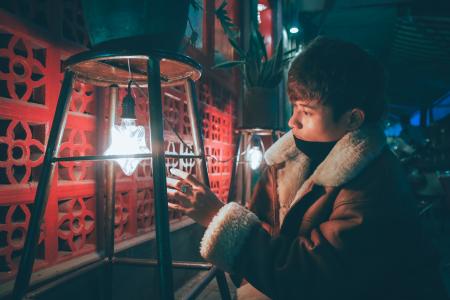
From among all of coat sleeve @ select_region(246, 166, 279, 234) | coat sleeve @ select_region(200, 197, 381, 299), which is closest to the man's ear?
coat sleeve @ select_region(200, 197, 381, 299)

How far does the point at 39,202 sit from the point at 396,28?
983cm

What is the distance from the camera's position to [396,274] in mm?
1193

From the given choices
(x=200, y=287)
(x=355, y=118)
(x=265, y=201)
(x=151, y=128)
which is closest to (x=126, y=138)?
(x=151, y=128)

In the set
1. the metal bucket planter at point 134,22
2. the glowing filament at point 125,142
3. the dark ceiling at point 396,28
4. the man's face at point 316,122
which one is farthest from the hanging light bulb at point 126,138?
the dark ceiling at point 396,28

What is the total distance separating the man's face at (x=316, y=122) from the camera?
1.34 m

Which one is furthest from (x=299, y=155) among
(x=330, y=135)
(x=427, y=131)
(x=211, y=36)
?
(x=427, y=131)

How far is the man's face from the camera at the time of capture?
52.6 inches

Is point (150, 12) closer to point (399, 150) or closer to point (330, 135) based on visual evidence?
point (330, 135)

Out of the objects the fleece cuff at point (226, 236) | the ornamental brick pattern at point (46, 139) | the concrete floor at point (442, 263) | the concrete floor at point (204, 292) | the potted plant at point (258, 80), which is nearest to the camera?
the fleece cuff at point (226, 236)

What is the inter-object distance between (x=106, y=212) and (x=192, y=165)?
1.38 metres

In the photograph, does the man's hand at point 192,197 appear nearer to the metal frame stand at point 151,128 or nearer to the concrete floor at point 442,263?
the metal frame stand at point 151,128

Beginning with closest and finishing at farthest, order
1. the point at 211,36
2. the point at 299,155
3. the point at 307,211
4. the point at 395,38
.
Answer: the point at 307,211
the point at 299,155
the point at 211,36
the point at 395,38

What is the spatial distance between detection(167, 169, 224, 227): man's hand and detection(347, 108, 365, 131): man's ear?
65 centimetres

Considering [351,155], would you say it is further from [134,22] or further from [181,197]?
[134,22]
